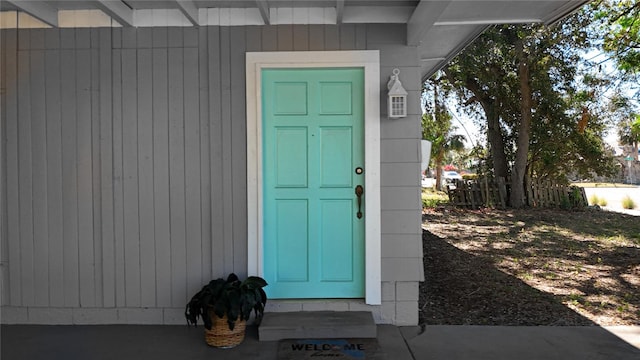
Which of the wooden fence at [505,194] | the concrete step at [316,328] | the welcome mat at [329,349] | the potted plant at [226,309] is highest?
the wooden fence at [505,194]

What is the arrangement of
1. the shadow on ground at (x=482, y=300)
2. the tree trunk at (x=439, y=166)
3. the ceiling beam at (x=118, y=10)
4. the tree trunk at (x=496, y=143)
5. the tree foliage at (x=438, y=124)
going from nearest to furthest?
1. the ceiling beam at (x=118, y=10)
2. the shadow on ground at (x=482, y=300)
3. the tree trunk at (x=496, y=143)
4. the tree foliage at (x=438, y=124)
5. the tree trunk at (x=439, y=166)

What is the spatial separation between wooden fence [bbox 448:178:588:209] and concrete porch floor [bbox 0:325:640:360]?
8.35m

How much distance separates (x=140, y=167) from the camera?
11.2 feet

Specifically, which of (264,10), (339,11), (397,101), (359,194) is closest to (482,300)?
(359,194)

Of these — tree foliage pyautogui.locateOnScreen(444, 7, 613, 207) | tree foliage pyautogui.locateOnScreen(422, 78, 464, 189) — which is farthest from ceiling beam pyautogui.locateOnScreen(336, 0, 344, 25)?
tree foliage pyautogui.locateOnScreen(422, 78, 464, 189)

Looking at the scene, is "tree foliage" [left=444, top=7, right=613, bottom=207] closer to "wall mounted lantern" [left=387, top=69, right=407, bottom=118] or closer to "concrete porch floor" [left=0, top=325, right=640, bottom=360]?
"wall mounted lantern" [left=387, top=69, right=407, bottom=118]

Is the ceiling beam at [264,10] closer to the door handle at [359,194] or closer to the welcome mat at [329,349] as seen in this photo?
the door handle at [359,194]

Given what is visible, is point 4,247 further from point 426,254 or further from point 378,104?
point 426,254

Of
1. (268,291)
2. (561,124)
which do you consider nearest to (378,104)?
(268,291)

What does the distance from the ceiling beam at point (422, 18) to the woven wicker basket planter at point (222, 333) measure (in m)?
2.29

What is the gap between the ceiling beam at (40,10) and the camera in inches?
116

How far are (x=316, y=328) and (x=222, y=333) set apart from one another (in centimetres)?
63

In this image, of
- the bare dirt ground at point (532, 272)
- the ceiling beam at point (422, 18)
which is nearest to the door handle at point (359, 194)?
the bare dirt ground at point (532, 272)

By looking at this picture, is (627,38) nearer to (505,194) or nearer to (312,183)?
(312,183)
